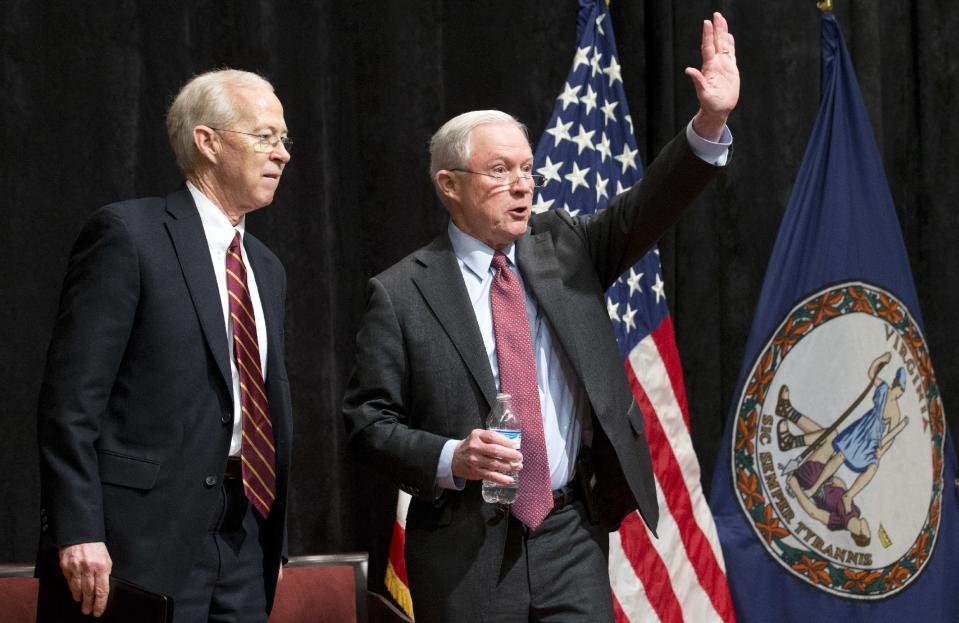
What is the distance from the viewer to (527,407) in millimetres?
2264

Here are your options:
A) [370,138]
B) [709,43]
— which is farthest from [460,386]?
[370,138]

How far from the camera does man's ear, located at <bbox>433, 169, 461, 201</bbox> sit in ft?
8.18

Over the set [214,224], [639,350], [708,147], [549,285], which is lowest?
[639,350]

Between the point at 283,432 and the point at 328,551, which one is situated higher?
the point at 283,432

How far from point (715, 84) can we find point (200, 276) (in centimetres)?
108

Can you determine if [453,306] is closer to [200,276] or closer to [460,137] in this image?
[460,137]

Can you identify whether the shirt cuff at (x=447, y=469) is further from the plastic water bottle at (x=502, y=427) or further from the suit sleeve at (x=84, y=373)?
the suit sleeve at (x=84, y=373)

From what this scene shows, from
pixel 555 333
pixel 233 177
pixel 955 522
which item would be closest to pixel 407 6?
pixel 233 177

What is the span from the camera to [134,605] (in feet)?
6.56

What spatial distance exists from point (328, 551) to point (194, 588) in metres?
1.54

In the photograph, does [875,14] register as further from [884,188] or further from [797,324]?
[797,324]

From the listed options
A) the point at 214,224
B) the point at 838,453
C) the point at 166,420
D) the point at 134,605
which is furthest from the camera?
the point at 838,453

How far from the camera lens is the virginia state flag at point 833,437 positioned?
380 cm

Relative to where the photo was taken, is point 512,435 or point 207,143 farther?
point 207,143
